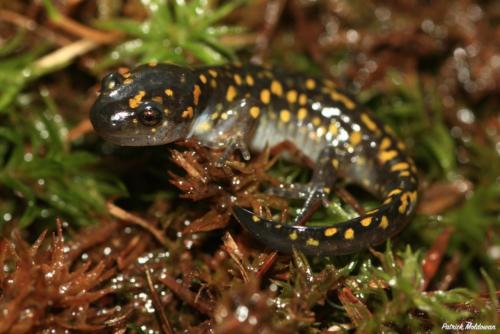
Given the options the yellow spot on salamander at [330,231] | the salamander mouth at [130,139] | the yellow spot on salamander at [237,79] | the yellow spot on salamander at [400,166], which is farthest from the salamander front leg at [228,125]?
the yellow spot on salamander at [400,166]

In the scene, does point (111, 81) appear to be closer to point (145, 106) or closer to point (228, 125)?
point (145, 106)

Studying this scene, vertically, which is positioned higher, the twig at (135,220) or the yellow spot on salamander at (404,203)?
the twig at (135,220)

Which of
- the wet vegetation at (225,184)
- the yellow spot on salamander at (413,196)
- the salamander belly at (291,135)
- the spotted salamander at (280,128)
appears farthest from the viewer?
the salamander belly at (291,135)

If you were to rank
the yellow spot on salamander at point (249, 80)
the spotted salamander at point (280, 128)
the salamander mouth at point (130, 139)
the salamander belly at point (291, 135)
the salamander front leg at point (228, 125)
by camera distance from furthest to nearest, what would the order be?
1. the salamander belly at point (291, 135)
2. the yellow spot on salamander at point (249, 80)
3. the salamander front leg at point (228, 125)
4. the salamander mouth at point (130, 139)
5. the spotted salamander at point (280, 128)

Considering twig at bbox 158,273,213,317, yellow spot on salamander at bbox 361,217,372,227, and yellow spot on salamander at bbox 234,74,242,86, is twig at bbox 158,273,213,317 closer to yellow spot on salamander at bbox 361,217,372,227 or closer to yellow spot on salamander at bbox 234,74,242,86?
yellow spot on salamander at bbox 361,217,372,227

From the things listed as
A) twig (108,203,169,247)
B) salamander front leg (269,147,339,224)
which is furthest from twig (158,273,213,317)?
salamander front leg (269,147,339,224)

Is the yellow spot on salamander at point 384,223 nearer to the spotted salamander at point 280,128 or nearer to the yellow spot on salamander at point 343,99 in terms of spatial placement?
the spotted salamander at point 280,128

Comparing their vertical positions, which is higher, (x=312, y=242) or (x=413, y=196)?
(x=312, y=242)

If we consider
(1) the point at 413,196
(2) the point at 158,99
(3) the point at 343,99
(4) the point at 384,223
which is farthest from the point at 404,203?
(2) the point at 158,99
